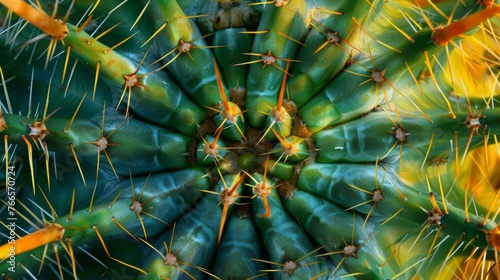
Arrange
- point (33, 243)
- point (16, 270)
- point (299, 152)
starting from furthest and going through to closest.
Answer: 1. point (299, 152)
2. point (16, 270)
3. point (33, 243)

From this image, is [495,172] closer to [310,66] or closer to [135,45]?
[310,66]

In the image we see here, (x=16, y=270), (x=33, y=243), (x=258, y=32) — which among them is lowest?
(x=16, y=270)

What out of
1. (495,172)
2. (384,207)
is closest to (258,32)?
(384,207)

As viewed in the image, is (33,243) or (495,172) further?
(495,172)

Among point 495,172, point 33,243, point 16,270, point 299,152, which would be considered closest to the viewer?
point 33,243

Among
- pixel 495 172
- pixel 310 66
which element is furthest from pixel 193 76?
pixel 495 172

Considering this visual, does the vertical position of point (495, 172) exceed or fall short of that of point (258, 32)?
it falls short

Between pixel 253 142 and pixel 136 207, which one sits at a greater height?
pixel 253 142
